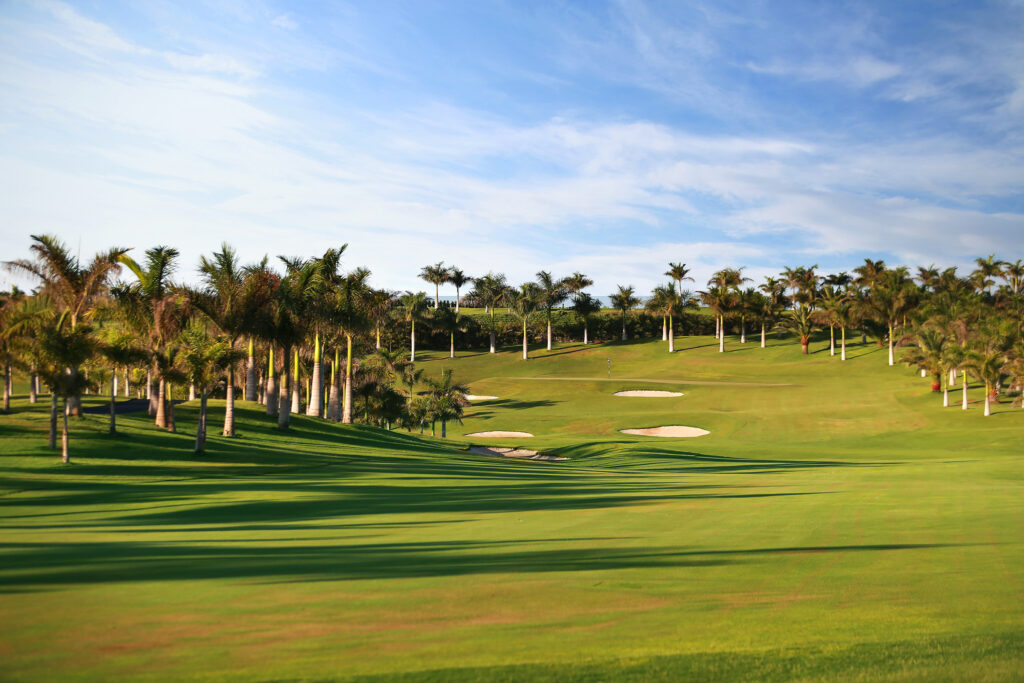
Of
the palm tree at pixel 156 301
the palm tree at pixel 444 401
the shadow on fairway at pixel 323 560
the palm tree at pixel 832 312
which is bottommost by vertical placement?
the palm tree at pixel 444 401

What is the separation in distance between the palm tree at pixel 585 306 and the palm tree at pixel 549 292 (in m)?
2.39

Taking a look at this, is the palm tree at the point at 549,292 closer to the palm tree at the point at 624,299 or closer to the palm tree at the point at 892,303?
the palm tree at the point at 624,299

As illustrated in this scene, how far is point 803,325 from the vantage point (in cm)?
10625

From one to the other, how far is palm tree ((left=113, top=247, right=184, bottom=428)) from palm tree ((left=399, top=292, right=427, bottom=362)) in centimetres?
7703

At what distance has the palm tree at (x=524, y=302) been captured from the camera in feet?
387

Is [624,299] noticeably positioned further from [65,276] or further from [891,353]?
[65,276]

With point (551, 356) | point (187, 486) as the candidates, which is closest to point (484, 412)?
point (551, 356)

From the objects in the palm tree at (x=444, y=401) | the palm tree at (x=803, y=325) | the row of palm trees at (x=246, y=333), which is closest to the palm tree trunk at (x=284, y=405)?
the row of palm trees at (x=246, y=333)

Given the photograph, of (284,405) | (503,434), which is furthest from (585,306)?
(284,405)

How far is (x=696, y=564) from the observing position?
8883 millimetres

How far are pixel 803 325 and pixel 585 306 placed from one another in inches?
1401

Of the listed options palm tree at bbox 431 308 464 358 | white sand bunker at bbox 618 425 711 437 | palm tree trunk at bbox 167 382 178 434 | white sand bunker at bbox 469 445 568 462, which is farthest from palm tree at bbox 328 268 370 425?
palm tree at bbox 431 308 464 358

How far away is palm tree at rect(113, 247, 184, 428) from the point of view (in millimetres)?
30828

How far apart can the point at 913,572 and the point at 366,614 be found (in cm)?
644
